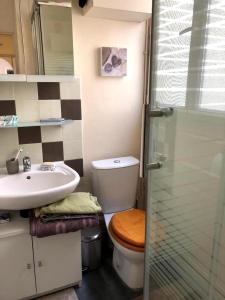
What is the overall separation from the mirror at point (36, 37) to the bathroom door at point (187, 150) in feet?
2.59

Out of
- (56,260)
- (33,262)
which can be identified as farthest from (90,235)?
(33,262)

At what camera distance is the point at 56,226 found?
4.61 feet

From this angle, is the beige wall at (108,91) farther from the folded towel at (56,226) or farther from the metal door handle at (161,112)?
the metal door handle at (161,112)

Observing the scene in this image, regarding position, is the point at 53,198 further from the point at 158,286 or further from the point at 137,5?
the point at 137,5

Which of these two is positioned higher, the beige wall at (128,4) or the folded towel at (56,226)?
the beige wall at (128,4)

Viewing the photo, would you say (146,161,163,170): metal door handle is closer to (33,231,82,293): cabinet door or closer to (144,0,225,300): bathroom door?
(144,0,225,300): bathroom door

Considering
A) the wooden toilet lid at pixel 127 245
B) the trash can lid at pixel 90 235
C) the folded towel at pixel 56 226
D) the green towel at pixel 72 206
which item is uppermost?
the green towel at pixel 72 206

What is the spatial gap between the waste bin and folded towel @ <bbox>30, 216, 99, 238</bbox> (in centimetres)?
39

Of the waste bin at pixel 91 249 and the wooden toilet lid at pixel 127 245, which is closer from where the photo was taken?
the wooden toilet lid at pixel 127 245

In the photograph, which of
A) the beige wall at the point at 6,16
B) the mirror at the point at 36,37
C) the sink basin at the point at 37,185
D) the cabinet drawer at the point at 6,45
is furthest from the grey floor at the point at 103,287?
the beige wall at the point at 6,16

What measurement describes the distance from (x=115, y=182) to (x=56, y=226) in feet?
2.01

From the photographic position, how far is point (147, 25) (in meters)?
1.91

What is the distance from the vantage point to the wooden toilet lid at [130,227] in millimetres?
1494

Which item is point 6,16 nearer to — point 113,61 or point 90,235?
point 113,61
